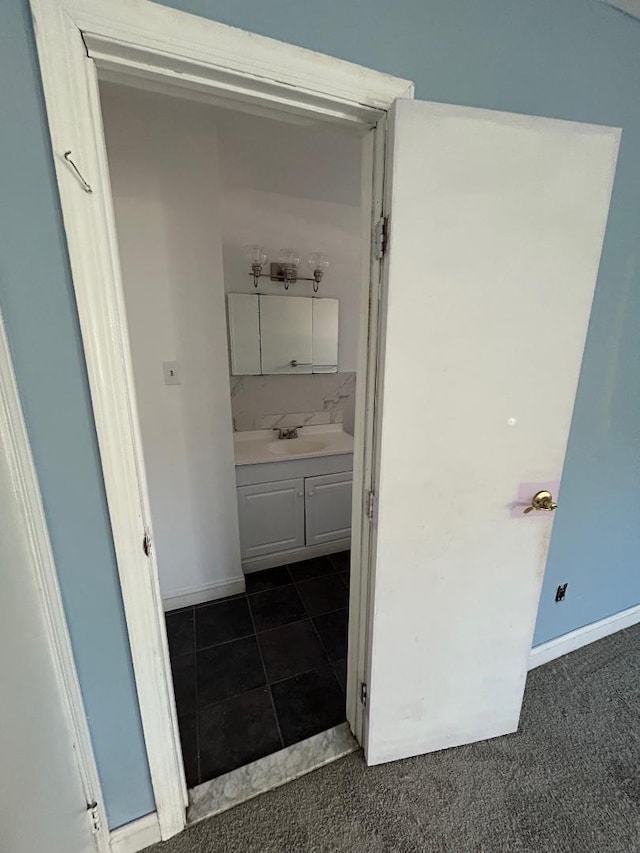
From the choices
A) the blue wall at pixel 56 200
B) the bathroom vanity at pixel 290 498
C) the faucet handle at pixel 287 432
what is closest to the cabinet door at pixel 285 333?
the faucet handle at pixel 287 432

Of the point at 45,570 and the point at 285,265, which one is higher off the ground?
the point at 285,265

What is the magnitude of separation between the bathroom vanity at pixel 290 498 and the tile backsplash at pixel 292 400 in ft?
0.49

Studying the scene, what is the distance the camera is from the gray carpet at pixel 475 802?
110cm

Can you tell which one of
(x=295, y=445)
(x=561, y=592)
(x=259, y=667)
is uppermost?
(x=295, y=445)

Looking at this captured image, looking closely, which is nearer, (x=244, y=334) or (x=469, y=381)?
(x=469, y=381)

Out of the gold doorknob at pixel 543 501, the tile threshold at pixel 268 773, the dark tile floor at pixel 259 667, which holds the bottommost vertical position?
the dark tile floor at pixel 259 667

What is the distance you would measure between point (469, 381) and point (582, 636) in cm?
173

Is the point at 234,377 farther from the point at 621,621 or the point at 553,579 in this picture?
the point at 621,621

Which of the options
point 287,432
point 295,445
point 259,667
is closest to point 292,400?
point 287,432

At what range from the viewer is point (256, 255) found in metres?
2.36

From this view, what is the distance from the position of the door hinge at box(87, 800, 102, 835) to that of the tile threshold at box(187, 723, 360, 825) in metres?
0.30

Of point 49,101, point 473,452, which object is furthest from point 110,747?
point 49,101

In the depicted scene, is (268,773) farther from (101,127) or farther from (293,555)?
(101,127)

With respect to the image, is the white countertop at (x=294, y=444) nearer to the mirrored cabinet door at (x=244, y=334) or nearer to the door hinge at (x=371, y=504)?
the mirrored cabinet door at (x=244, y=334)
